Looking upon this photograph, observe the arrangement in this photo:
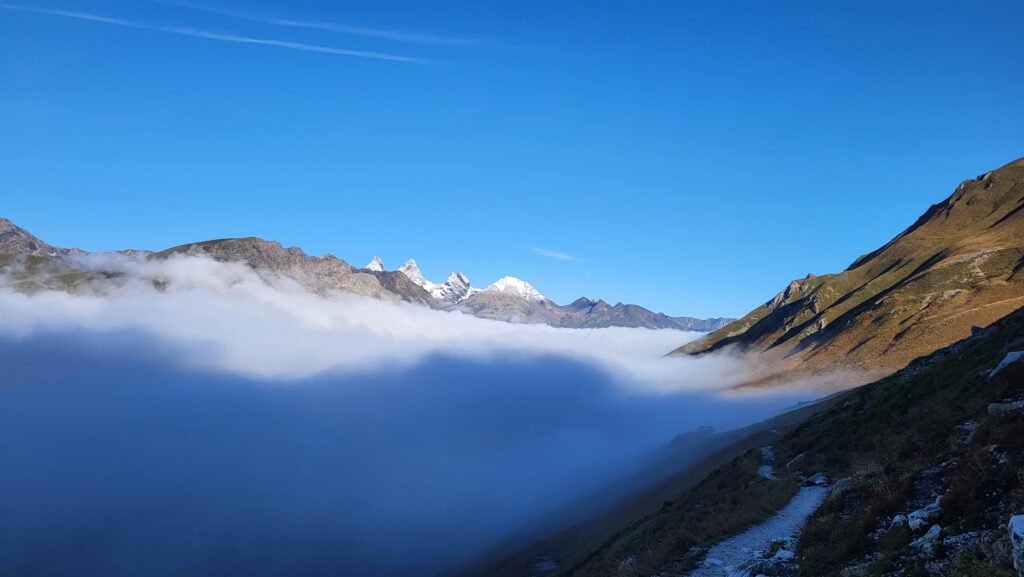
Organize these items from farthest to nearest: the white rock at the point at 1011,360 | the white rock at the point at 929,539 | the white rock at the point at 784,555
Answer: the white rock at the point at 1011,360, the white rock at the point at 784,555, the white rock at the point at 929,539

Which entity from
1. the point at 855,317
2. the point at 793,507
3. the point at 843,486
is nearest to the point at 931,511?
the point at 843,486

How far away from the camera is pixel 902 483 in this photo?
60.2 feet

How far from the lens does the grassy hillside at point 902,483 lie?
45.0ft

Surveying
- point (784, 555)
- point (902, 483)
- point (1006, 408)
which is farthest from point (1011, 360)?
point (784, 555)

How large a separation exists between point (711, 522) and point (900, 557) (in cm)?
1721

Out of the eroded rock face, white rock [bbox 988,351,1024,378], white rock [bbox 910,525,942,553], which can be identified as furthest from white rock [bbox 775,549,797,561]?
white rock [bbox 988,351,1024,378]

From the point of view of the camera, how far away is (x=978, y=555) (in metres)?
12.0

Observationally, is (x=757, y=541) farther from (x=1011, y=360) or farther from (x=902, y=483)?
(x=1011, y=360)

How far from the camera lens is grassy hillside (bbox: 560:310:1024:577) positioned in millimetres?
13727

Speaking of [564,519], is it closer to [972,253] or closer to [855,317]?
[855,317]

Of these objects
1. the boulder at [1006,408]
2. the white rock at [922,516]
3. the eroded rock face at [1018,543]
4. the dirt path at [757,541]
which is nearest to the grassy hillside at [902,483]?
the white rock at [922,516]

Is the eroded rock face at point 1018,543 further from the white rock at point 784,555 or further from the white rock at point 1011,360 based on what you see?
the white rock at point 1011,360

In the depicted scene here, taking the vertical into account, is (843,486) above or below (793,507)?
above

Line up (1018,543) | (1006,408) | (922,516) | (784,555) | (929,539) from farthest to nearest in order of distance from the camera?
(784,555)
(1006,408)
(922,516)
(929,539)
(1018,543)
